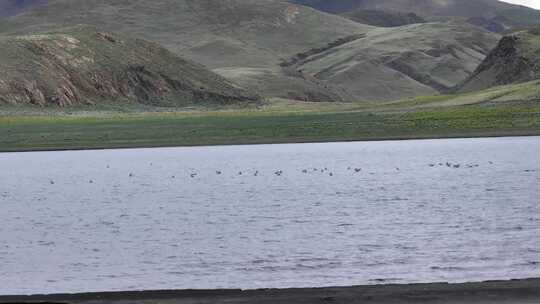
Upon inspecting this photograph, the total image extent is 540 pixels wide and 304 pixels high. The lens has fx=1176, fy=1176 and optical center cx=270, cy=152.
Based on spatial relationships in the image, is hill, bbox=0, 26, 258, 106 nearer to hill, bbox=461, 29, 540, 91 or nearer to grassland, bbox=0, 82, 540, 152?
hill, bbox=461, 29, 540, 91

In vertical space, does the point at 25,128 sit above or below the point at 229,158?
below

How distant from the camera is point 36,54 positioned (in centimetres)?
16788

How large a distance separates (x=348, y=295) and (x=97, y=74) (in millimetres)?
157687

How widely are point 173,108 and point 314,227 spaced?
134 metres

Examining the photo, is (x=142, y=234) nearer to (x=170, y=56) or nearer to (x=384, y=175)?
(x=384, y=175)

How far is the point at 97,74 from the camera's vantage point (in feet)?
567

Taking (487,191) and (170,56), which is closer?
(487,191)

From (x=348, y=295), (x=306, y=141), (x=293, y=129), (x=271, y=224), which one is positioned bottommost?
(x=293, y=129)

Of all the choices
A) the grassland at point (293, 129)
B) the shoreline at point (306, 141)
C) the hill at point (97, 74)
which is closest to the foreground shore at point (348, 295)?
the shoreline at point (306, 141)

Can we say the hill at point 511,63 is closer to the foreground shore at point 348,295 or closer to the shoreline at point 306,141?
the shoreline at point 306,141

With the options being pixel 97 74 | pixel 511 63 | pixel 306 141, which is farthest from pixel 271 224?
pixel 511 63

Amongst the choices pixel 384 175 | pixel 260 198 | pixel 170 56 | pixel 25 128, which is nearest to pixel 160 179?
pixel 384 175

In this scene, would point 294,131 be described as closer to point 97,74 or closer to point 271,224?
point 271,224

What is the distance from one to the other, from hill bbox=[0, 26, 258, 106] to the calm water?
312ft
